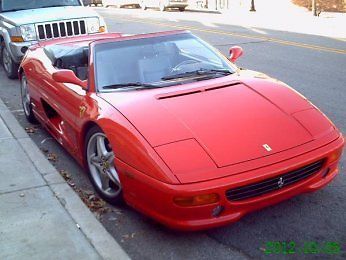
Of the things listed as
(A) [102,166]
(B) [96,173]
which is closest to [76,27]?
(B) [96,173]

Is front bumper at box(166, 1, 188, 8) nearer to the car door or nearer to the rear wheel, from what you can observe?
the rear wheel

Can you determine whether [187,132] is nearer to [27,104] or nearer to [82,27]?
[27,104]

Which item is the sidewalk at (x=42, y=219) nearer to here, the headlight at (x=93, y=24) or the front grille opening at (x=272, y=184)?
the front grille opening at (x=272, y=184)

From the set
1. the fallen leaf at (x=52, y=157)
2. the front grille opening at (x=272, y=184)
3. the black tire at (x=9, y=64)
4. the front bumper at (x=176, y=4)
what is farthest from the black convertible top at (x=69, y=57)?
the front bumper at (x=176, y=4)

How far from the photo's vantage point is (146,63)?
Answer: 4332 mm

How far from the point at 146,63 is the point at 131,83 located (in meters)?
0.31

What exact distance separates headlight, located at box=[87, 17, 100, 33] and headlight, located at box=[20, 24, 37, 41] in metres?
→ 1.06

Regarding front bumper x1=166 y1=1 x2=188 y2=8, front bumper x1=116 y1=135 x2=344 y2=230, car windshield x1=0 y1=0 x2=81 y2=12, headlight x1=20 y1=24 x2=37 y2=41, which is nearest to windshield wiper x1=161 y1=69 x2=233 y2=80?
front bumper x1=116 y1=135 x2=344 y2=230

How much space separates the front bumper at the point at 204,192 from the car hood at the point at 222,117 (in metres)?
0.14

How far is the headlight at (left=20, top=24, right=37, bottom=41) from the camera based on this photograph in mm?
8336

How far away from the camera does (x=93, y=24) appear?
29.3ft

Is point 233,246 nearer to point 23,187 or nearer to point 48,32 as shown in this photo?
point 23,187

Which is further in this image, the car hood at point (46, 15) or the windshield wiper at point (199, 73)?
the car hood at point (46, 15)

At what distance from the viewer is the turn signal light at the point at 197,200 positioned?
300cm
